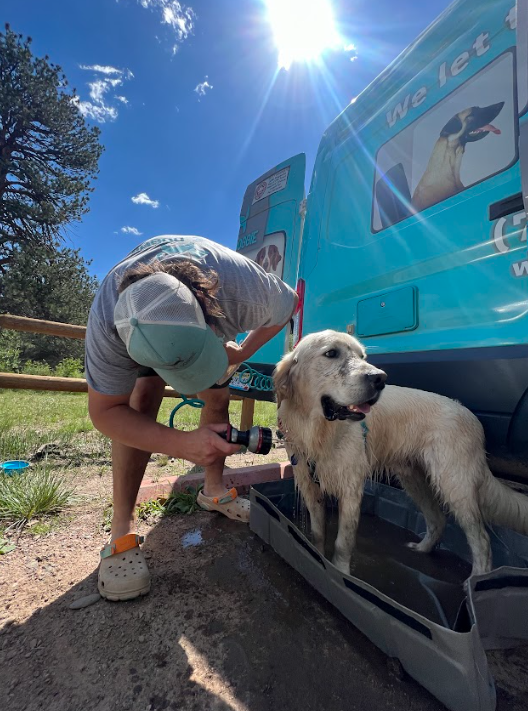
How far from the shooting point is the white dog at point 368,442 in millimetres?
2068

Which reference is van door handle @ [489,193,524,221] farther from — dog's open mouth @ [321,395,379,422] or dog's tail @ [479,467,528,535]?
dog's tail @ [479,467,528,535]

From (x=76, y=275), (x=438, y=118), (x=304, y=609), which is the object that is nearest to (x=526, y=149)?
(x=438, y=118)

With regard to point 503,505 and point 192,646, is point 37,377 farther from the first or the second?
point 503,505

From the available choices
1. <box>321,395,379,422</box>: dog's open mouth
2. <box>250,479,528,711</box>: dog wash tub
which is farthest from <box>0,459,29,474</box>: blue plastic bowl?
<box>321,395,379,422</box>: dog's open mouth

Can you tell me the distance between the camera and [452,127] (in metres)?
2.12

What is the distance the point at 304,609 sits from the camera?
1686 millimetres

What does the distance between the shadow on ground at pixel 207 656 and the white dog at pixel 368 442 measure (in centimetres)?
56

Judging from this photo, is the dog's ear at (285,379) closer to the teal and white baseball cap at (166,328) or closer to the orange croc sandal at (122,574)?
the teal and white baseball cap at (166,328)

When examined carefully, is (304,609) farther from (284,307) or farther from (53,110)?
(53,110)

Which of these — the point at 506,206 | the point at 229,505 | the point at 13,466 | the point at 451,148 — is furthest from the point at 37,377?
the point at 506,206

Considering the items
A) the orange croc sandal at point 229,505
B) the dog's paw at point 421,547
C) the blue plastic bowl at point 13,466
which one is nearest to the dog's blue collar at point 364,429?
the dog's paw at point 421,547

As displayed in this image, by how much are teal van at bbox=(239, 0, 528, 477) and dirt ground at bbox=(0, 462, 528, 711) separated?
130 cm

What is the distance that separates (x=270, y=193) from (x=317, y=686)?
12.7 ft

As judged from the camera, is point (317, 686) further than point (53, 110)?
No
